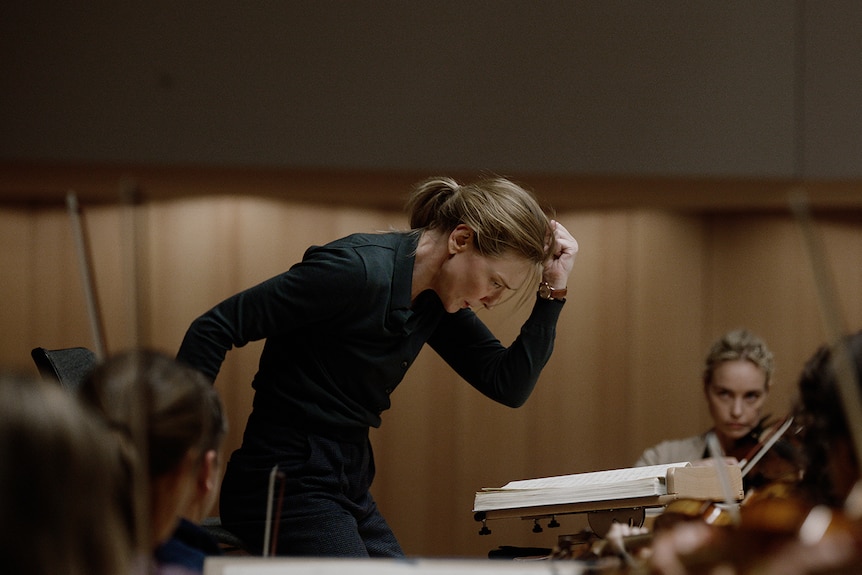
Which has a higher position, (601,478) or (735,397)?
(735,397)

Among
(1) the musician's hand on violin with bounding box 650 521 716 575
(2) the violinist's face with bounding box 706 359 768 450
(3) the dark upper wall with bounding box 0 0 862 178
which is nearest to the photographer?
(1) the musician's hand on violin with bounding box 650 521 716 575

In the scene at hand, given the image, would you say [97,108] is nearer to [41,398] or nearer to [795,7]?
[795,7]

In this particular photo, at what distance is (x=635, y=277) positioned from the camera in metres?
3.50

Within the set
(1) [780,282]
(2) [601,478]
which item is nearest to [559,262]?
(2) [601,478]

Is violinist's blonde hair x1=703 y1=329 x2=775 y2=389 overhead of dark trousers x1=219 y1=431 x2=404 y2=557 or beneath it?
overhead

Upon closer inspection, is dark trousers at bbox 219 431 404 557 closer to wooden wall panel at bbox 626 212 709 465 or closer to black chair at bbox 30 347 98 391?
black chair at bbox 30 347 98 391

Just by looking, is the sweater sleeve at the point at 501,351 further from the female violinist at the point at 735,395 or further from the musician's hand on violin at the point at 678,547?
the musician's hand on violin at the point at 678,547

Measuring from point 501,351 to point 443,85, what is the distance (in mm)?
1085

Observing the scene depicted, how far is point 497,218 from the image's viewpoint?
5.46 feet

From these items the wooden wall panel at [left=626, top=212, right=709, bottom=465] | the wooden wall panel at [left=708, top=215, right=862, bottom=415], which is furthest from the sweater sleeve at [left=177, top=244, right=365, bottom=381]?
the wooden wall panel at [left=708, top=215, right=862, bottom=415]

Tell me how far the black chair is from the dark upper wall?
1.15m

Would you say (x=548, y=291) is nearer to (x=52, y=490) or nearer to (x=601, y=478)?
(x=601, y=478)

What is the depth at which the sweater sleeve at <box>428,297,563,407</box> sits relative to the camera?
6.04 feet

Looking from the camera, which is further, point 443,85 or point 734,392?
point 443,85
